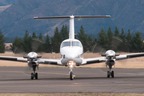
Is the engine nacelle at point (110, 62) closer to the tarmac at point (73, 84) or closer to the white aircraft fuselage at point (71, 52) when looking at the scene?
the tarmac at point (73, 84)

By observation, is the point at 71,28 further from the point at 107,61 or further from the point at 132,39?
the point at 132,39

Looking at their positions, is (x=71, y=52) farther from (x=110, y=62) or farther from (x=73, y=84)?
(x=73, y=84)

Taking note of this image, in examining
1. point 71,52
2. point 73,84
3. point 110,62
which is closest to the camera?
point 73,84

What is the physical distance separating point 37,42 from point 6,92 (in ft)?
58.5

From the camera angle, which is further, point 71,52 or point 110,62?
point 110,62

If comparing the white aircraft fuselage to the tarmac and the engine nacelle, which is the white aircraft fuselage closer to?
the tarmac

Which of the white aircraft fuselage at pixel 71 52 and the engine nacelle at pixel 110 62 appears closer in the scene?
the white aircraft fuselage at pixel 71 52

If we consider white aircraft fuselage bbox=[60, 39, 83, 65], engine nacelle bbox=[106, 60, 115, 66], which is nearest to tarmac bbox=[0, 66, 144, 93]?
engine nacelle bbox=[106, 60, 115, 66]

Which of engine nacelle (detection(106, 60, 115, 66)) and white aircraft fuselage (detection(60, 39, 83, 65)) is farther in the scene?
engine nacelle (detection(106, 60, 115, 66))

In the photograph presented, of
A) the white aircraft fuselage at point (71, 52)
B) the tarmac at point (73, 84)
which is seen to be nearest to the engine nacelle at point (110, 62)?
the tarmac at point (73, 84)

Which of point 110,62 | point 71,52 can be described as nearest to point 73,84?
point 71,52

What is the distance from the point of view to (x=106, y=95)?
25.5 meters

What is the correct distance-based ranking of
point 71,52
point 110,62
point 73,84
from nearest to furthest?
1. point 73,84
2. point 71,52
3. point 110,62

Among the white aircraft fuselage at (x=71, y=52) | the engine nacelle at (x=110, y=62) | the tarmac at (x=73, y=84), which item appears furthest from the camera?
the engine nacelle at (x=110, y=62)
